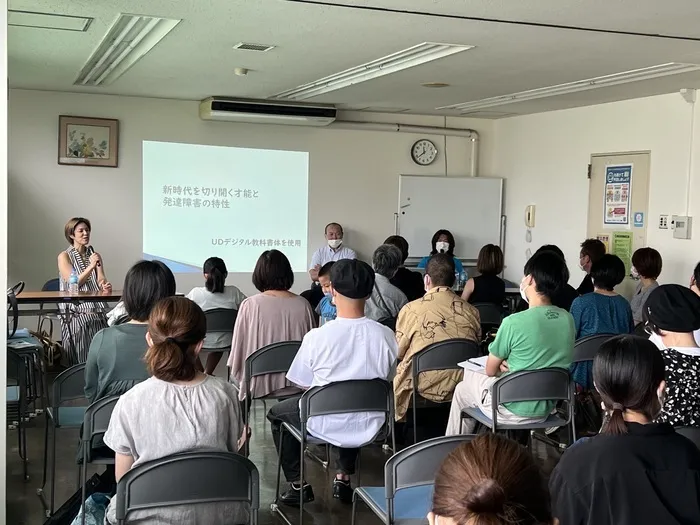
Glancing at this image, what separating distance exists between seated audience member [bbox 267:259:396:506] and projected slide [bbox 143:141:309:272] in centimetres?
522

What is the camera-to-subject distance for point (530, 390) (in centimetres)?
361

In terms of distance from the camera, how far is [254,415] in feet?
18.0

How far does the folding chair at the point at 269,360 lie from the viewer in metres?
4.04

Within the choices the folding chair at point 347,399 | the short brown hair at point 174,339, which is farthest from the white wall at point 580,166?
the short brown hair at point 174,339

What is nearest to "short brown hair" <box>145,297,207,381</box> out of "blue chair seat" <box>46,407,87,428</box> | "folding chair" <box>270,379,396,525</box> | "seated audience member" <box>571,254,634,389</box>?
"folding chair" <box>270,379,396,525</box>

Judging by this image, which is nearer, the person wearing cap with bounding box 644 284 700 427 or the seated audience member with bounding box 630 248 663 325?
the person wearing cap with bounding box 644 284 700 427

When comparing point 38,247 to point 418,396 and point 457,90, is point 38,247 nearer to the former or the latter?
point 457,90

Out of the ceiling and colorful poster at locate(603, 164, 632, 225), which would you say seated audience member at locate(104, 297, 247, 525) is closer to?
the ceiling

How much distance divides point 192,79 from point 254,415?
3275 millimetres

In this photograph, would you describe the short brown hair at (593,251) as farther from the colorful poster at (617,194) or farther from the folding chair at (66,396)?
the folding chair at (66,396)

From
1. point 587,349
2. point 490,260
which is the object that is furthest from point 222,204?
point 587,349

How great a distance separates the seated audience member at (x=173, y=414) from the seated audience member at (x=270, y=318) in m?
1.85

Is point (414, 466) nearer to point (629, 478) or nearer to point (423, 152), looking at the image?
point (629, 478)

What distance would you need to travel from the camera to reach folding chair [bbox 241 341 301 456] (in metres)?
4.04
